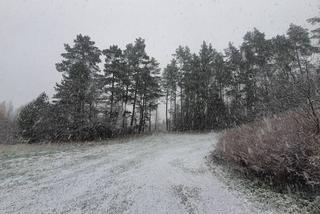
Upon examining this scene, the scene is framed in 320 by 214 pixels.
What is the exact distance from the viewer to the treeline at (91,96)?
18.8m

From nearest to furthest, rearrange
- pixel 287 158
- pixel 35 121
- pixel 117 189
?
pixel 287 158 < pixel 117 189 < pixel 35 121

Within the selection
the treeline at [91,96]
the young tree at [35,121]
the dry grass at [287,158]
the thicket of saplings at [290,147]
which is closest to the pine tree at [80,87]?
the treeline at [91,96]

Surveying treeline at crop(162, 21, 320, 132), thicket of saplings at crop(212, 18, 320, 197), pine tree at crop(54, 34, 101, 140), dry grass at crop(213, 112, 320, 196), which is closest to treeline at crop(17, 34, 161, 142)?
pine tree at crop(54, 34, 101, 140)

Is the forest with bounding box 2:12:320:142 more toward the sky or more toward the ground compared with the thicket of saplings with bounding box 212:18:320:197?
more toward the sky

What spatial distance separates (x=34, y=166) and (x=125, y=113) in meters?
18.1

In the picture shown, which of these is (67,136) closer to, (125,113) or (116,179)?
(125,113)

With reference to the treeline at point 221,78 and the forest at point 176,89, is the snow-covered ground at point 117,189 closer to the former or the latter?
the forest at point 176,89

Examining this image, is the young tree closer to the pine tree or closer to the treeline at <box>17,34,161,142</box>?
the treeline at <box>17,34,161,142</box>

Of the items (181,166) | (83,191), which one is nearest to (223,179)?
(181,166)

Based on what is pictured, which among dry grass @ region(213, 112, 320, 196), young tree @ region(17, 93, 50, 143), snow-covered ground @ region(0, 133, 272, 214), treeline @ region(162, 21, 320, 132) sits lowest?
snow-covered ground @ region(0, 133, 272, 214)

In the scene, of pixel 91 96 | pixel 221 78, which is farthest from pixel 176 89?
pixel 91 96

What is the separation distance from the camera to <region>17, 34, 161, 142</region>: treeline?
18781 mm

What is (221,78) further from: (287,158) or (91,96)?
(287,158)

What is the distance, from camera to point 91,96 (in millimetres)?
20094
